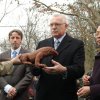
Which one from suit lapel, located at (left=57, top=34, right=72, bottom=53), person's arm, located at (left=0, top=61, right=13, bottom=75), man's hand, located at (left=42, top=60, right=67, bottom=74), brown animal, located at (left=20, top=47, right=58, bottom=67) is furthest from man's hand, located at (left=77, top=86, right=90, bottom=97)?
person's arm, located at (left=0, top=61, right=13, bottom=75)

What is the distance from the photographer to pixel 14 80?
256 inches

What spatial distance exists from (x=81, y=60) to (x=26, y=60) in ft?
3.56

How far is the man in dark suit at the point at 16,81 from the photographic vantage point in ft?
21.0

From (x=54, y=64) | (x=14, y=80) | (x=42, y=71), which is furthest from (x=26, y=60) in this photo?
(x=14, y=80)

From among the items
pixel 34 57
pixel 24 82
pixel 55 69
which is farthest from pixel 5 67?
pixel 24 82

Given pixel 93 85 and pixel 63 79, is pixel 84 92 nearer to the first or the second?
pixel 93 85

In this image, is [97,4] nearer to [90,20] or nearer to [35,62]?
[90,20]

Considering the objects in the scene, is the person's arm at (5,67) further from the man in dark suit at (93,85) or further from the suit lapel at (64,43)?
the suit lapel at (64,43)

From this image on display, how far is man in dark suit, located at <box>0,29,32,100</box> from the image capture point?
6.41m

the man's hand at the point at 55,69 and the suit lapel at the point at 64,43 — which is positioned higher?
the suit lapel at the point at 64,43

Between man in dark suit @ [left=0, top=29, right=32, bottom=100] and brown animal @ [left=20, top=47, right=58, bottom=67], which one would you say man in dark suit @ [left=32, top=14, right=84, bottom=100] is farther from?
man in dark suit @ [left=0, top=29, right=32, bottom=100]

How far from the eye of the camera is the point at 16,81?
6.51m

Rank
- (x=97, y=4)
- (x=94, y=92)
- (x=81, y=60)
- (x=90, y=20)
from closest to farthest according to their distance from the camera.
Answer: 1. (x=94, y=92)
2. (x=81, y=60)
3. (x=90, y=20)
4. (x=97, y=4)

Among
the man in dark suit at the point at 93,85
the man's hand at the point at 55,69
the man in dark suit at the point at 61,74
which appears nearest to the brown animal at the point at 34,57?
the man's hand at the point at 55,69
